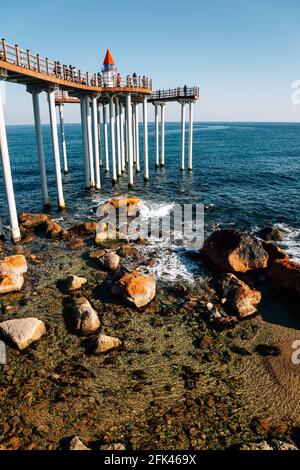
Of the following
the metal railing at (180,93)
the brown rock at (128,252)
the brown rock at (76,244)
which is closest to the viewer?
the brown rock at (128,252)

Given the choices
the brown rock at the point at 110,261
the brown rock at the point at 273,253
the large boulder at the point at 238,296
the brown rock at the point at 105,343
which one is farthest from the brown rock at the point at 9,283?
the brown rock at the point at 273,253

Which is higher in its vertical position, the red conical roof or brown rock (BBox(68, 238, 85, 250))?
the red conical roof

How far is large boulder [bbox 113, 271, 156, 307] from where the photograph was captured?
1589cm

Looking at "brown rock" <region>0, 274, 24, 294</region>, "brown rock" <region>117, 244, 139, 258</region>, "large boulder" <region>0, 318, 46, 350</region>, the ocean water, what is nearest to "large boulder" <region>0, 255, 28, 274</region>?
"brown rock" <region>0, 274, 24, 294</region>

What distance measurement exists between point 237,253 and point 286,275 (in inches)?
120

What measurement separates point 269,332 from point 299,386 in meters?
2.90

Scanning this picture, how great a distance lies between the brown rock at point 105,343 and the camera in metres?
12.9

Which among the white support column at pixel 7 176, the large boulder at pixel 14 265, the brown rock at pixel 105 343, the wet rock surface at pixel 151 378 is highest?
the white support column at pixel 7 176

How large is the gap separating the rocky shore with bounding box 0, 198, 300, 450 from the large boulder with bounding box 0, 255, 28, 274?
0.08 m

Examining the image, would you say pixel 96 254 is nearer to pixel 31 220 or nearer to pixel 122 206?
pixel 31 220

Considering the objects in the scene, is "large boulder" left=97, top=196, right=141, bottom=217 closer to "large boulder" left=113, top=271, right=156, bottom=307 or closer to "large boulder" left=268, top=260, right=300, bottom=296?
"large boulder" left=113, top=271, right=156, bottom=307

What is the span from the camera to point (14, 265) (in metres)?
18.4

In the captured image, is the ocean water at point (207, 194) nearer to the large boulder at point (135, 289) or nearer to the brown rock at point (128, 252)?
the brown rock at point (128, 252)

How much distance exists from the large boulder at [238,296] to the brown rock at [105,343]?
603 cm
